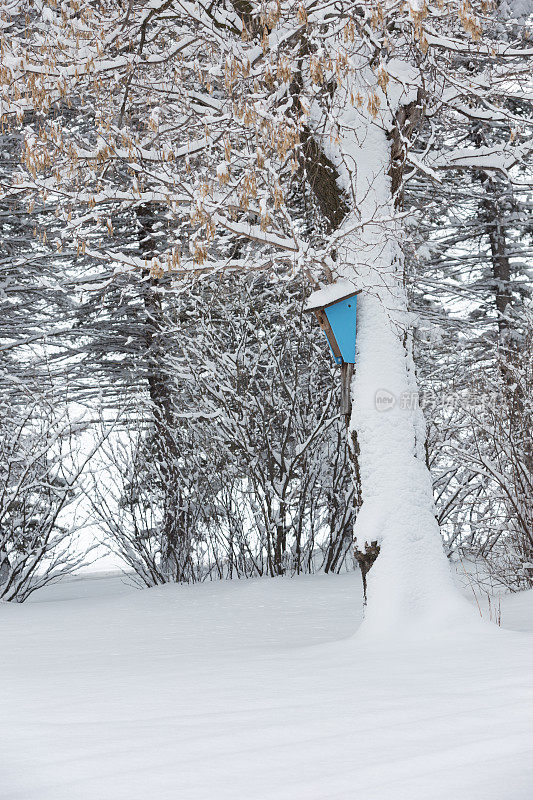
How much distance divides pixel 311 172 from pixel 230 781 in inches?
173

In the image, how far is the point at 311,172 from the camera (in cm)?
587

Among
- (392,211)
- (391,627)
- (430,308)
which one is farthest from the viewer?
(430,308)

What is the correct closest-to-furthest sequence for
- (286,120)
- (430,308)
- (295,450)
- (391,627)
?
1. (286,120)
2. (391,627)
3. (295,450)
4. (430,308)

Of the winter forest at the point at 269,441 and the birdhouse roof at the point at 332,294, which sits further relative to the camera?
the birdhouse roof at the point at 332,294

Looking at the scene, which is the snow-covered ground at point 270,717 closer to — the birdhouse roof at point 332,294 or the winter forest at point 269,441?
the winter forest at point 269,441

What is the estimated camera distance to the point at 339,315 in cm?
538

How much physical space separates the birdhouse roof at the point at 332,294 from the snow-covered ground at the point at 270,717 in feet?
6.84

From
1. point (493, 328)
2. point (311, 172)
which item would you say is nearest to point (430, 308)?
point (493, 328)

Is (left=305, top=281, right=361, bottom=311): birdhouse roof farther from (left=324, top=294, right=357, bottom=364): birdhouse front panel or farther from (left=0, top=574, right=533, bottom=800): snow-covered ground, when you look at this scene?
(left=0, top=574, right=533, bottom=800): snow-covered ground

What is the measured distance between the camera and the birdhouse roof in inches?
208

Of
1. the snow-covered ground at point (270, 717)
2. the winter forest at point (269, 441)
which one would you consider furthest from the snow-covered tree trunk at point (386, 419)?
the snow-covered ground at point (270, 717)

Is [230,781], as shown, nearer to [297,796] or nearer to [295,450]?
[297,796]

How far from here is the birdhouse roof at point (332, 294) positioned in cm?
529

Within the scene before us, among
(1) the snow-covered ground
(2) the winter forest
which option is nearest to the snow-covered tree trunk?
(2) the winter forest
